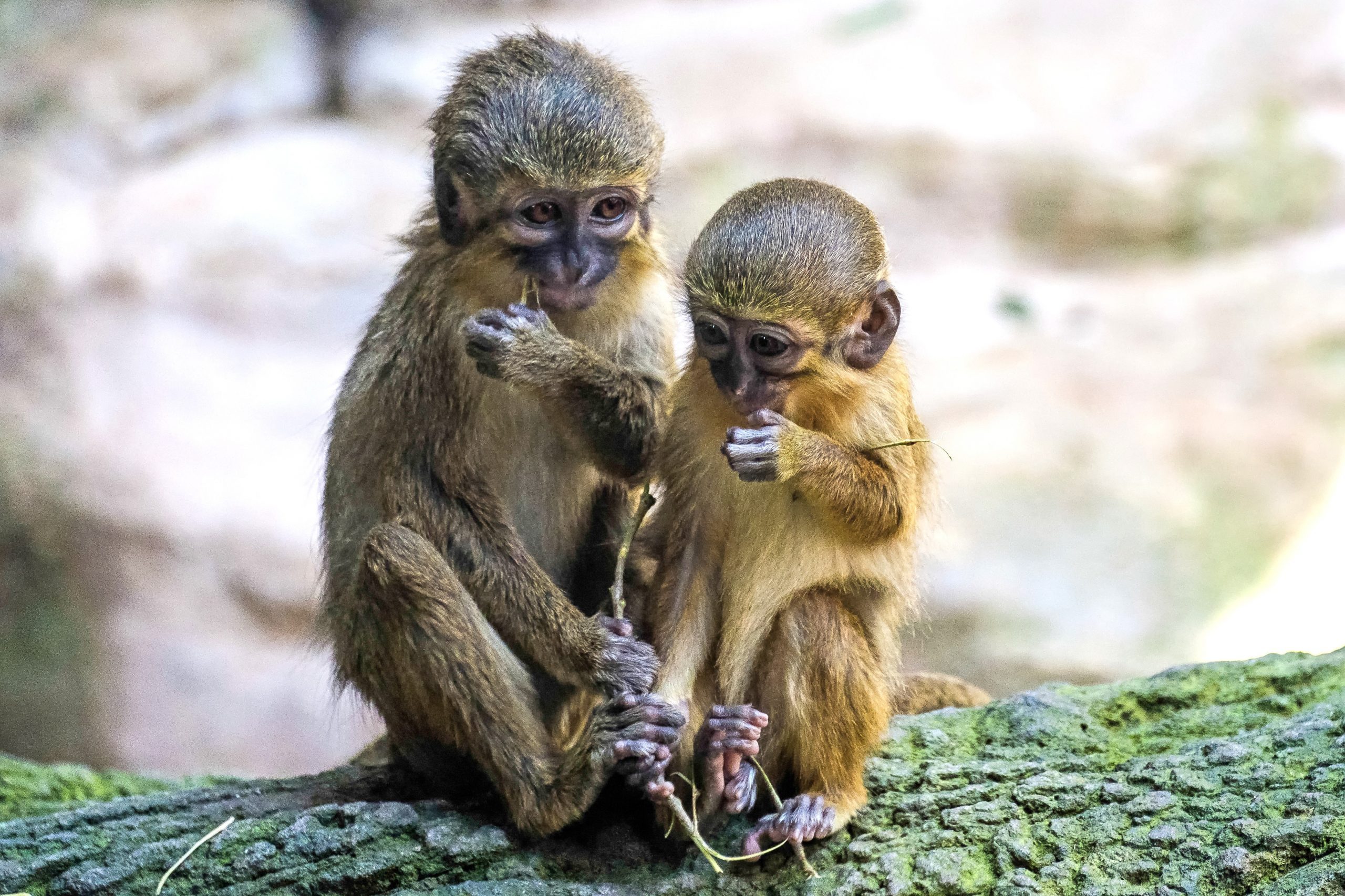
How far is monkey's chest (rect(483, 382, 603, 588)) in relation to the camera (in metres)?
6.54

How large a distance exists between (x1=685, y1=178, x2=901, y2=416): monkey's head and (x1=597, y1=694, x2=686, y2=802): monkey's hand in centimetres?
134

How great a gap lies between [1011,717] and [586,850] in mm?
2187

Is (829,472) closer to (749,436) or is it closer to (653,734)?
(749,436)

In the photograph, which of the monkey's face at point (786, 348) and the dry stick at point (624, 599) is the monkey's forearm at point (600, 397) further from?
the monkey's face at point (786, 348)

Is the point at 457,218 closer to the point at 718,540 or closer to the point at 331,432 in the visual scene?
the point at 331,432

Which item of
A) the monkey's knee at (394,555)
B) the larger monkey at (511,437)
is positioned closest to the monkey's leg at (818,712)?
the larger monkey at (511,437)

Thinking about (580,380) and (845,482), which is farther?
(580,380)

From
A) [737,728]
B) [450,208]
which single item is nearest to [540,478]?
[450,208]

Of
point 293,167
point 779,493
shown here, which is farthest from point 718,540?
point 293,167

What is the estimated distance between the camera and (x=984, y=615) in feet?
42.7

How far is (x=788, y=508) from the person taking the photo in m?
5.83

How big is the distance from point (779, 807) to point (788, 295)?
85.5 inches

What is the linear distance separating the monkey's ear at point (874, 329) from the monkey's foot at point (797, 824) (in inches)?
74.7

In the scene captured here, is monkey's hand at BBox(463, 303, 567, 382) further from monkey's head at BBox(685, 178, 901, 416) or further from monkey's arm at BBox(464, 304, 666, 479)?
monkey's head at BBox(685, 178, 901, 416)
